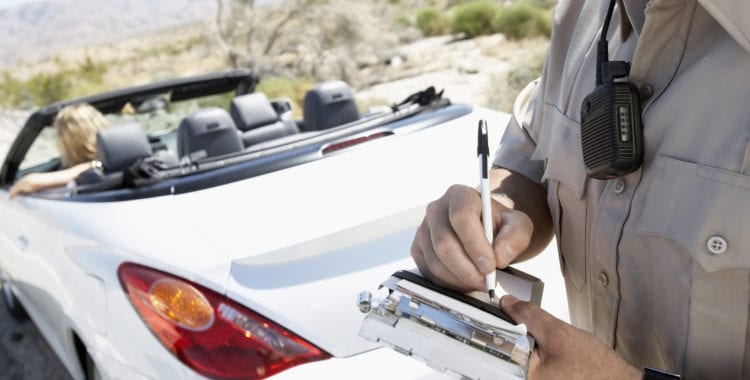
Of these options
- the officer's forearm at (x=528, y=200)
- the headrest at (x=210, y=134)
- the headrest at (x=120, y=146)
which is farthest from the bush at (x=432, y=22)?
the officer's forearm at (x=528, y=200)

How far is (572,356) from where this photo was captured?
0.87 metres

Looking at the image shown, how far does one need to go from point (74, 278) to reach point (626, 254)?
6.57ft

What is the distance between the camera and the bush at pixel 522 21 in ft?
51.7

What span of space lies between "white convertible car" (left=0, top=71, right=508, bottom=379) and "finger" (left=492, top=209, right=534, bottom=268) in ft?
2.39

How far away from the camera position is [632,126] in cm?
89

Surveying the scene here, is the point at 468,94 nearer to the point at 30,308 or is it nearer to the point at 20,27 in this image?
the point at 30,308

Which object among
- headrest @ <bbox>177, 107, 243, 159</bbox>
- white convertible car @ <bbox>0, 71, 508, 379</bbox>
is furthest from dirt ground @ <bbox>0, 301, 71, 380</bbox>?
headrest @ <bbox>177, 107, 243, 159</bbox>

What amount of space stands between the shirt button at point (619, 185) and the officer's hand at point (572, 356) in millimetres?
216

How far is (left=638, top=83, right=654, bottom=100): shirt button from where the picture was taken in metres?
0.89

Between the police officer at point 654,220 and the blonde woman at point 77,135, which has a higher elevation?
the police officer at point 654,220

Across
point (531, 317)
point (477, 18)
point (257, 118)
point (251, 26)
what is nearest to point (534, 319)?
point (531, 317)

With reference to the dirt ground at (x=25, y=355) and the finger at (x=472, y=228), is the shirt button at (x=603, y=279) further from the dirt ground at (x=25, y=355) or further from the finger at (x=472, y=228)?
the dirt ground at (x=25, y=355)

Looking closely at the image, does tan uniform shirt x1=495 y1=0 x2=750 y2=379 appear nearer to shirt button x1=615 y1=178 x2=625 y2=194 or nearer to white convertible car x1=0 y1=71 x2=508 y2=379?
shirt button x1=615 y1=178 x2=625 y2=194

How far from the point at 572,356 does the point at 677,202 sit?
0.25 m
